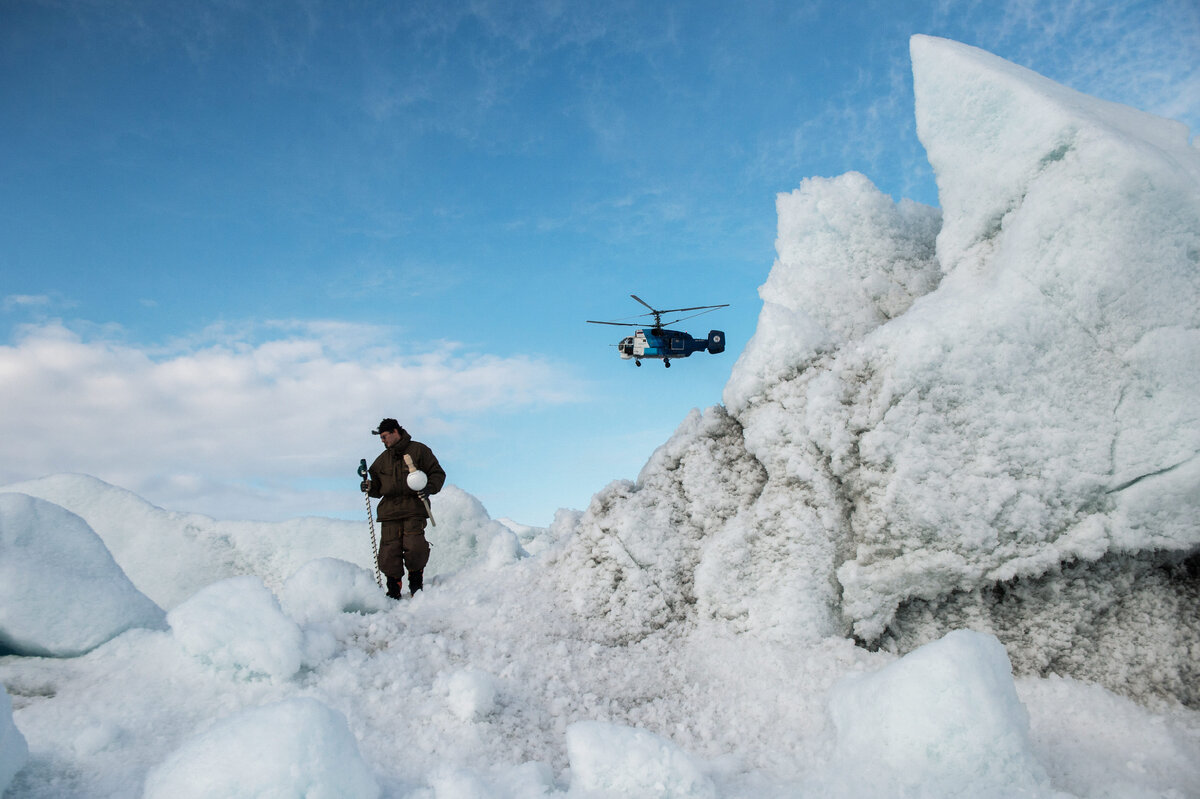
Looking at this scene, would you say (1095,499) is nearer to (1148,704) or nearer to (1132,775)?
(1148,704)

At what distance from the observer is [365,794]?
309 cm

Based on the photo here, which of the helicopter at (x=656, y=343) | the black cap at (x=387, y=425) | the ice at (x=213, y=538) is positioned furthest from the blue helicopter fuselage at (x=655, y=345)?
the black cap at (x=387, y=425)

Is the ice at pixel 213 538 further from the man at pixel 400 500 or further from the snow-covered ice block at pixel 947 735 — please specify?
the snow-covered ice block at pixel 947 735

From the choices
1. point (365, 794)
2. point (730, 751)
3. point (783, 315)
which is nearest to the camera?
point (365, 794)

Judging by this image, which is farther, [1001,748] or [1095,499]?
[1095,499]

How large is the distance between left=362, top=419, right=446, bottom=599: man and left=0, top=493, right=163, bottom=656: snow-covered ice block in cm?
208

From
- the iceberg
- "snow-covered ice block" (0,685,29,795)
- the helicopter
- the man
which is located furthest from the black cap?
the helicopter

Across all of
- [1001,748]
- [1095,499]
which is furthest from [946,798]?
[1095,499]

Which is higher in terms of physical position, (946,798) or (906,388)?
(906,388)

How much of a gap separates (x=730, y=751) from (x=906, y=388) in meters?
2.61

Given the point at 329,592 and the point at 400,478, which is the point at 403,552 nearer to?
the point at 400,478

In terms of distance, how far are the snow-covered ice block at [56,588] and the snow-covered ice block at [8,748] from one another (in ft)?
5.30

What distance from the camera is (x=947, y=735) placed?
3.43m

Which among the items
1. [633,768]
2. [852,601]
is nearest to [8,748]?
[633,768]
